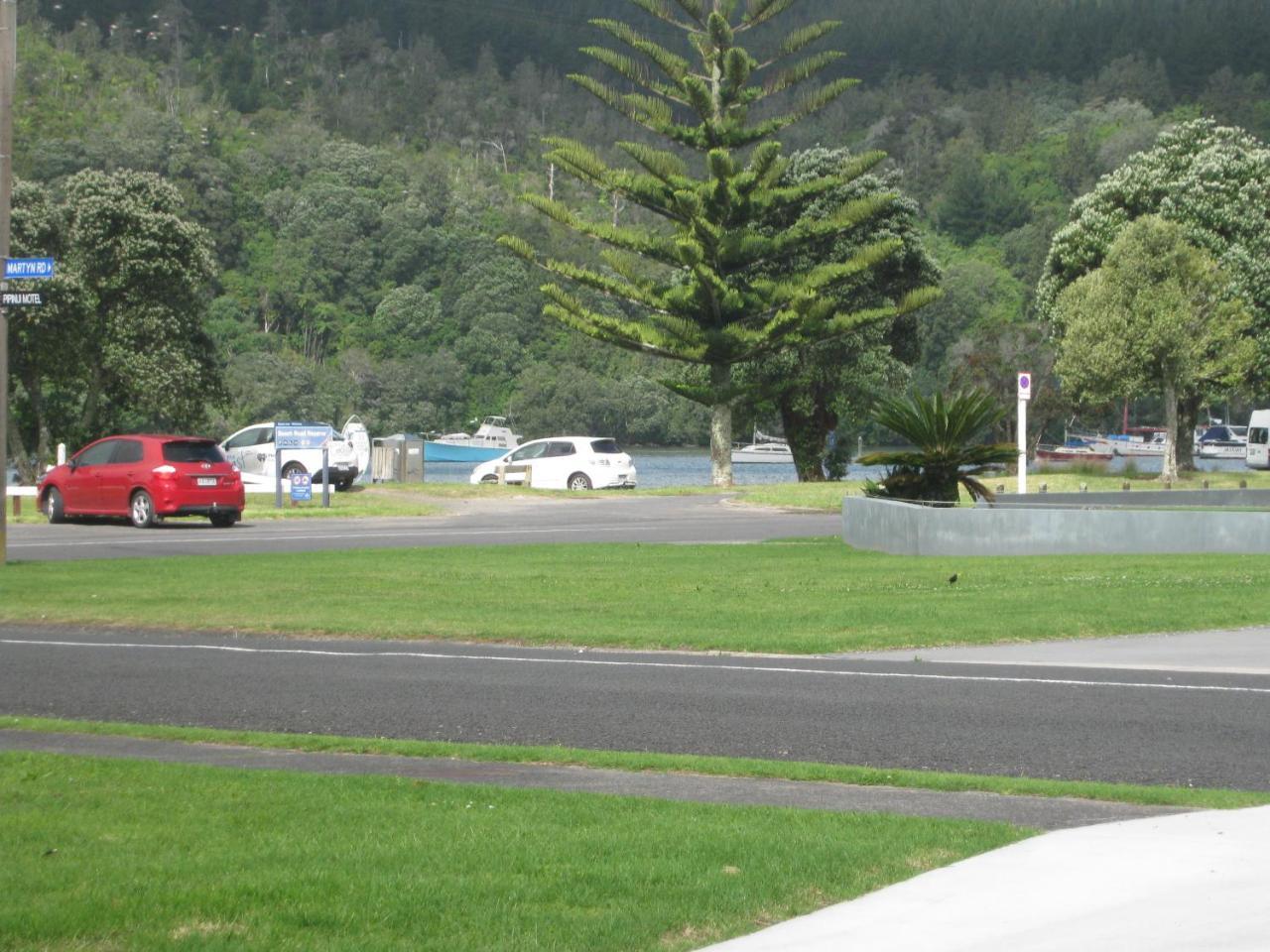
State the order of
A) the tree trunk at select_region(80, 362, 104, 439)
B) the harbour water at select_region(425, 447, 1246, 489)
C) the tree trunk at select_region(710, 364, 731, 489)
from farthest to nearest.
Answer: the harbour water at select_region(425, 447, 1246, 489), the tree trunk at select_region(80, 362, 104, 439), the tree trunk at select_region(710, 364, 731, 489)

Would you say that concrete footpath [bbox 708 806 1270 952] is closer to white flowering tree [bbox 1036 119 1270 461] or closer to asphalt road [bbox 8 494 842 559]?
asphalt road [bbox 8 494 842 559]

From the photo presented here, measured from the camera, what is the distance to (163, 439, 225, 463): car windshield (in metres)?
29.8

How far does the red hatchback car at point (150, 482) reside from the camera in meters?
29.6

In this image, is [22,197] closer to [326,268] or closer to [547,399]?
[547,399]

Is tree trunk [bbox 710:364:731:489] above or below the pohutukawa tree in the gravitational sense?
below

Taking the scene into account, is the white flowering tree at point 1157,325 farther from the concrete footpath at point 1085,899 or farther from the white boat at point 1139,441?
the white boat at point 1139,441

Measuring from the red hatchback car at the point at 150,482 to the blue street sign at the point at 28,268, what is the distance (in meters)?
10.8

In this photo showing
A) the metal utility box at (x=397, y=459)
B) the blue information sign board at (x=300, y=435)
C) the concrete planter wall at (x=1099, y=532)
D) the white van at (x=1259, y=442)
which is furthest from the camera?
the white van at (x=1259, y=442)

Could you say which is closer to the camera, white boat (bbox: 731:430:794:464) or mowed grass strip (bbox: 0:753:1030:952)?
mowed grass strip (bbox: 0:753:1030:952)

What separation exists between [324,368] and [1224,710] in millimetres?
103688

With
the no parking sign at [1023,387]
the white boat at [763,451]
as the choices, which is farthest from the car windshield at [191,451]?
the white boat at [763,451]

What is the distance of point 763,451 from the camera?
117625 millimetres

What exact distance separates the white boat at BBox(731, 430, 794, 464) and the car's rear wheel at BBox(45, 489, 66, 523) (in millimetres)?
82906

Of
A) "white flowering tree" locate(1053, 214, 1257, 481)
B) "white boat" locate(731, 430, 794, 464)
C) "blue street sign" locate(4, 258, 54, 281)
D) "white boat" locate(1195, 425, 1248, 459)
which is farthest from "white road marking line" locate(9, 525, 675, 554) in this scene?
"white boat" locate(731, 430, 794, 464)
